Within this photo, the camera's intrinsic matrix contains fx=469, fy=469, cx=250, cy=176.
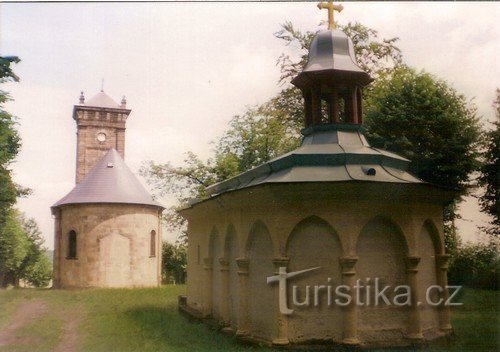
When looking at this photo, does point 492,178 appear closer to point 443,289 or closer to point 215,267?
point 443,289

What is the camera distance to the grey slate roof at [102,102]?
3901cm

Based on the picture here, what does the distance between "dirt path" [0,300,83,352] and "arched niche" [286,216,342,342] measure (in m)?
6.13

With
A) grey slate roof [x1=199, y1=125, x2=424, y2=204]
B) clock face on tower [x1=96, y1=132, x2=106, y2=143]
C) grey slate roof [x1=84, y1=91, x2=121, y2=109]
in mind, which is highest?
grey slate roof [x1=84, y1=91, x2=121, y2=109]

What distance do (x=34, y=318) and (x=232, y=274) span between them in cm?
846

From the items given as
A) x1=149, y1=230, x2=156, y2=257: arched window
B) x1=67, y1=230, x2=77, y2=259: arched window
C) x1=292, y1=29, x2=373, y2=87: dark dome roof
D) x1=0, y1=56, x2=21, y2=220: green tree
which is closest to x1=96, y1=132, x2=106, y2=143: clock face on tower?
x1=67, y1=230, x2=77, y2=259: arched window

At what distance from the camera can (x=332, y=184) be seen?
1095cm

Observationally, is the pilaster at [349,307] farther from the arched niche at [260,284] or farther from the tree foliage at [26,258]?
the tree foliage at [26,258]

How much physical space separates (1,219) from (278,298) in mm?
19883

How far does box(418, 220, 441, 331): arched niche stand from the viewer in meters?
12.0

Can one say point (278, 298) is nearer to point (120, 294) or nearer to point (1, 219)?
point (120, 294)

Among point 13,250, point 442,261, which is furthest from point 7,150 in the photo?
point 13,250

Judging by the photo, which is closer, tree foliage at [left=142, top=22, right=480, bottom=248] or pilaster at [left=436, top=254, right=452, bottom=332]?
pilaster at [left=436, top=254, right=452, bottom=332]

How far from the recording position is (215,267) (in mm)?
16141

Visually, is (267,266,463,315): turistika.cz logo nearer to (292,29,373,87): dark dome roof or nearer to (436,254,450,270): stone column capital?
(436,254,450,270): stone column capital
